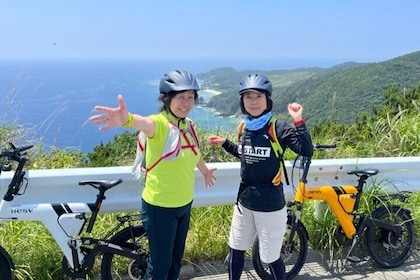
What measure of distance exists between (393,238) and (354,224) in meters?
0.40

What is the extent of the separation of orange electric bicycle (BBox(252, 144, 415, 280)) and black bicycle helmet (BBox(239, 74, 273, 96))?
0.73 metres

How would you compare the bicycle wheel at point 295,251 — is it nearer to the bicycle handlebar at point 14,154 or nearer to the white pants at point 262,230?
the white pants at point 262,230

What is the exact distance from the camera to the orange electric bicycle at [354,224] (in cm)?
365

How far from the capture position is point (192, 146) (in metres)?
3.02

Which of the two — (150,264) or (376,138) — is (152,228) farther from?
(376,138)

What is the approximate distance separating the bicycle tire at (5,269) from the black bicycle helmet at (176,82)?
164 cm

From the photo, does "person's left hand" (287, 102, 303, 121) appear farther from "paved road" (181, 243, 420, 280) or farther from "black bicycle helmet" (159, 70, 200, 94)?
"paved road" (181, 243, 420, 280)

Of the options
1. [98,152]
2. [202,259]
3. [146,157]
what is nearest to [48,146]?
[98,152]

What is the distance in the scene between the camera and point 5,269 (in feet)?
10.3

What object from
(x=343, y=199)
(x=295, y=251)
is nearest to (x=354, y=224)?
(x=343, y=199)

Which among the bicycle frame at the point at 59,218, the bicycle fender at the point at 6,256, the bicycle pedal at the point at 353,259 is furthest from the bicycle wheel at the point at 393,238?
the bicycle fender at the point at 6,256

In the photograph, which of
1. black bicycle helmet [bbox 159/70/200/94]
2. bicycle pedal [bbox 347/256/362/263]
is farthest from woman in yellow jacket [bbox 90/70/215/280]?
bicycle pedal [bbox 347/256/362/263]

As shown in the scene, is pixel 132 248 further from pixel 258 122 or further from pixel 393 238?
pixel 393 238

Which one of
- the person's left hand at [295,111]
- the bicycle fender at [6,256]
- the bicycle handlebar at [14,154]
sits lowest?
the bicycle fender at [6,256]
